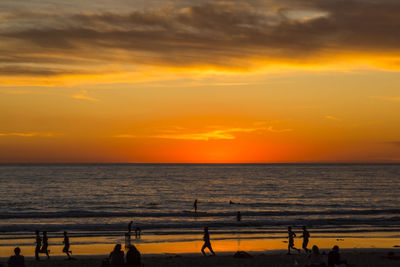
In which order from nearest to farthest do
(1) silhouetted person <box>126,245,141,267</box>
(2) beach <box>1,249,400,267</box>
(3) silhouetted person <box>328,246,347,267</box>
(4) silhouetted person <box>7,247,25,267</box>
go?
(4) silhouetted person <box>7,247,25,267</box>, (1) silhouetted person <box>126,245,141,267</box>, (3) silhouetted person <box>328,246,347,267</box>, (2) beach <box>1,249,400,267</box>

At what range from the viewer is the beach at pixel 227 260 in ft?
78.7

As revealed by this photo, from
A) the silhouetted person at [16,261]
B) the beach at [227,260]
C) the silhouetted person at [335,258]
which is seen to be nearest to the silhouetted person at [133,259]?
the silhouetted person at [16,261]

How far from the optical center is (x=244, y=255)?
25.8 m

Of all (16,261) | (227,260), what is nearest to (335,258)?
(227,260)

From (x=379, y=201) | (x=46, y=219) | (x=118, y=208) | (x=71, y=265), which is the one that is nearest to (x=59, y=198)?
(x=118, y=208)

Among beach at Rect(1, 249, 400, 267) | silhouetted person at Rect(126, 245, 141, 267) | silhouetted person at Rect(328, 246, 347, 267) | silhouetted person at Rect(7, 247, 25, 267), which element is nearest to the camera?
silhouetted person at Rect(7, 247, 25, 267)

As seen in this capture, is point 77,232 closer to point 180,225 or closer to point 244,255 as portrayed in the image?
point 180,225

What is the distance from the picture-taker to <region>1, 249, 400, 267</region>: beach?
78.7 ft

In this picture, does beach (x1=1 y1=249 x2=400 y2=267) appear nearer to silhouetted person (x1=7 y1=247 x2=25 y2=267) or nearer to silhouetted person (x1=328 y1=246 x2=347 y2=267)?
silhouetted person (x1=328 y1=246 x2=347 y2=267)

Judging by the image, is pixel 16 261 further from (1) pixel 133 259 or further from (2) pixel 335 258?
(2) pixel 335 258

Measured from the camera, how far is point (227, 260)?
25.1 m

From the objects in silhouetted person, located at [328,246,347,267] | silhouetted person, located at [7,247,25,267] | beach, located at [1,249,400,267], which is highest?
silhouetted person, located at [328,246,347,267]

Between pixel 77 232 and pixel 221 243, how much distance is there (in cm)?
1446

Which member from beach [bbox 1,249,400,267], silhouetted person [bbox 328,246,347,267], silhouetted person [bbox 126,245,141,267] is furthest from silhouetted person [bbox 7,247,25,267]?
silhouetted person [bbox 328,246,347,267]
